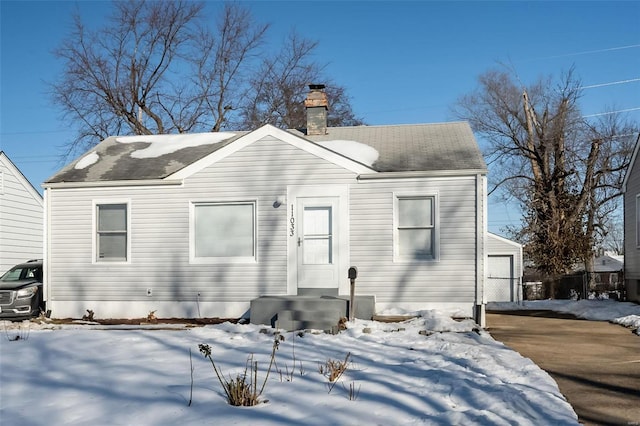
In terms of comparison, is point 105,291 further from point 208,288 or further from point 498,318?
point 498,318

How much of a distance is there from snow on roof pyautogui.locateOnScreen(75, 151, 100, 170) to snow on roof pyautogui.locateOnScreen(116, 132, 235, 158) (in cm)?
86

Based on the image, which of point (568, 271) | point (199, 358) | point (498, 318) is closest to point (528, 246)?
point (568, 271)

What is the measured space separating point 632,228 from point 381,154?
27.4 feet

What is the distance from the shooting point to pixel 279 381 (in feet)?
21.5

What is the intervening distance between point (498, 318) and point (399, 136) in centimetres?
475

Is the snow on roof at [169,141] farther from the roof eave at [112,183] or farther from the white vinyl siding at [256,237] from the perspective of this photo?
the white vinyl siding at [256,237]

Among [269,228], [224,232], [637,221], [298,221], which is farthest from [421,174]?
[637,221]

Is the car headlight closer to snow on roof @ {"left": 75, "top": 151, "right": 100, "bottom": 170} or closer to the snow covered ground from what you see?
snow on roof @ {"left": 75, "top": 151, "right": 100, "bottom": 170}

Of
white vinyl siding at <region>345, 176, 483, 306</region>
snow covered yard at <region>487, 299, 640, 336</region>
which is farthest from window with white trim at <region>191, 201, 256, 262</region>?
snow covered yard at <region>487, 299, 640, 336</region>

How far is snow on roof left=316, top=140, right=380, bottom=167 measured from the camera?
1335 centimetres

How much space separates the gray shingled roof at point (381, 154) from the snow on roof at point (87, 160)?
0.09 meters

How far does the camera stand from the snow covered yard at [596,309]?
12.6 meters

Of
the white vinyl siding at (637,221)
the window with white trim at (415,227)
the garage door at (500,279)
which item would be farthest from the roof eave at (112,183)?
the garage door at (500,279)

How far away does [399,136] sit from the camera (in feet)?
49.6
